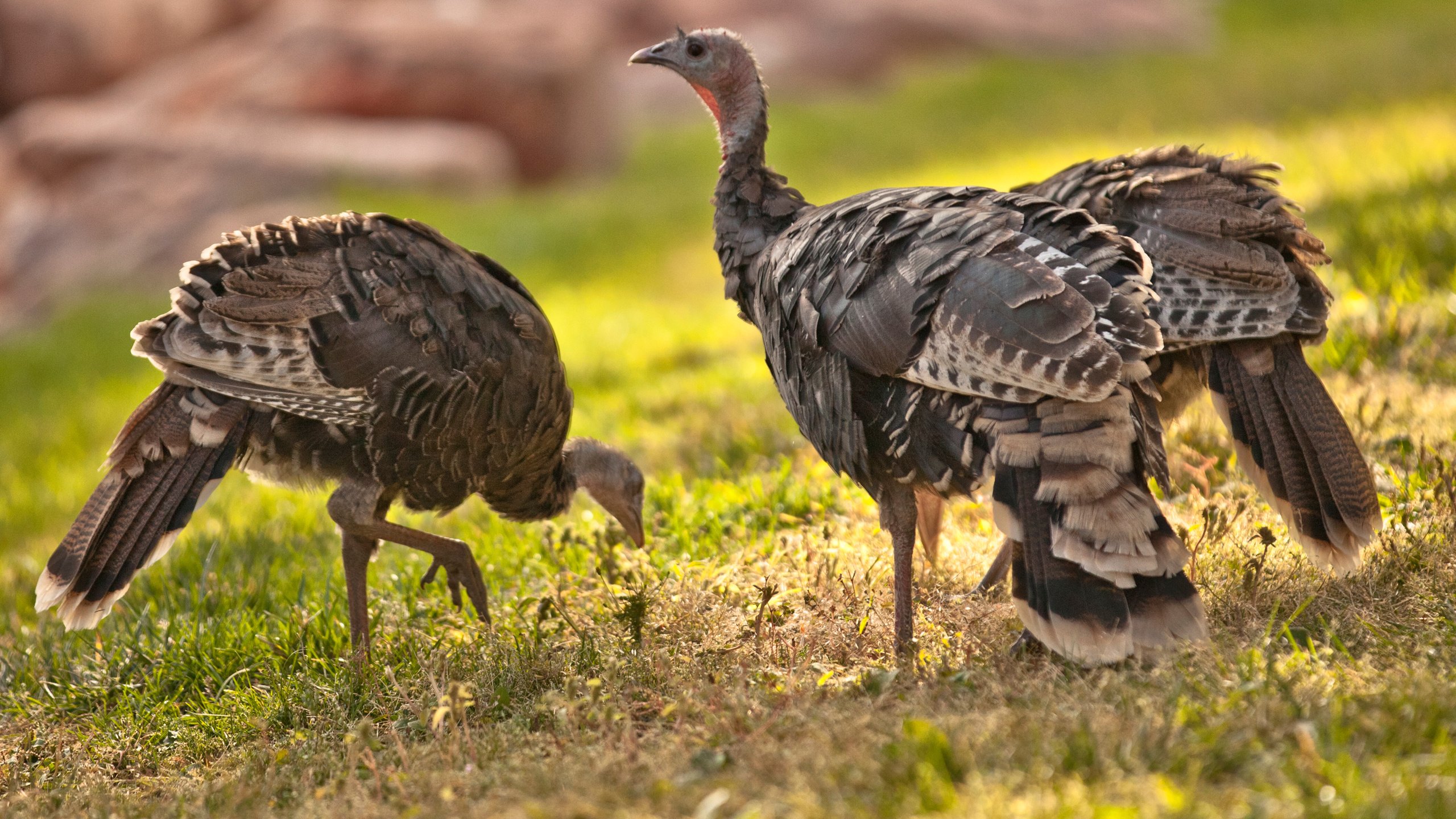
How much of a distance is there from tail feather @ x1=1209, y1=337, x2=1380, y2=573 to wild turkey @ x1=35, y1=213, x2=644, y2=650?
7.72ft

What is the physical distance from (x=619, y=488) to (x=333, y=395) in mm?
1241

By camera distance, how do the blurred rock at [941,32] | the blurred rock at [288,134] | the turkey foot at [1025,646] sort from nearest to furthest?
the turkey foot at [1025,646]
the blurred rock at [288,134]
the blurred rock at [941,32]

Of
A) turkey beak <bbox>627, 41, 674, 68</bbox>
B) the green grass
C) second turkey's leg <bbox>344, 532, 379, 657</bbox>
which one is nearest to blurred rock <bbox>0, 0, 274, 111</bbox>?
the green grass

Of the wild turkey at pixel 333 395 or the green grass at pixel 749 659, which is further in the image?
the wild turkey at pixel 333 395

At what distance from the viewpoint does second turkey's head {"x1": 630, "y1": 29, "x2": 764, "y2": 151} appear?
4992mm

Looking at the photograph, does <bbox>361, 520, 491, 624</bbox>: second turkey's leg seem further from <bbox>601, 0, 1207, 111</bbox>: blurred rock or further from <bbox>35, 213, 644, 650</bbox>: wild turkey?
<bbox>601, 0, 1207, 111</bbox>: blurred rock

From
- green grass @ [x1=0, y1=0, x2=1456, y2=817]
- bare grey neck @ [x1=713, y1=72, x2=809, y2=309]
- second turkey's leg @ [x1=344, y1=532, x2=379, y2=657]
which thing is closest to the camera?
green grass @ [x1=0, y1=0, x2=1456, y2=817]

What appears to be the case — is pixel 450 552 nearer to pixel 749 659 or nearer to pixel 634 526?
pixel 634 526

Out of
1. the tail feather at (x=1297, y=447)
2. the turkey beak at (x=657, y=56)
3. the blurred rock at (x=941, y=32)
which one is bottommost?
the tail feather at (x=1297, y=447)

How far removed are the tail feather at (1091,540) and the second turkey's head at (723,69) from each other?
78.7 inches

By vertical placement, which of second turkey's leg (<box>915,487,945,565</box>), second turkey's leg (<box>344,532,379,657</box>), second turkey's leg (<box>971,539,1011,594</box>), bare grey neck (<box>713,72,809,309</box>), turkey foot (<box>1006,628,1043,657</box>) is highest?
bare grey neck (<box>713,72,809,309</box>)

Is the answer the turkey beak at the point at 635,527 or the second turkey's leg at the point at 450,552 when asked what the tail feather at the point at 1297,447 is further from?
the second turkey's leg at the point at 450,552

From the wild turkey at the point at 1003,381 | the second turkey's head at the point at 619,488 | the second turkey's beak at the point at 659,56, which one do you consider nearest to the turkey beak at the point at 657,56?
the second turkey's beak at the point at 659,56

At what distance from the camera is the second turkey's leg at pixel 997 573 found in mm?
4469
